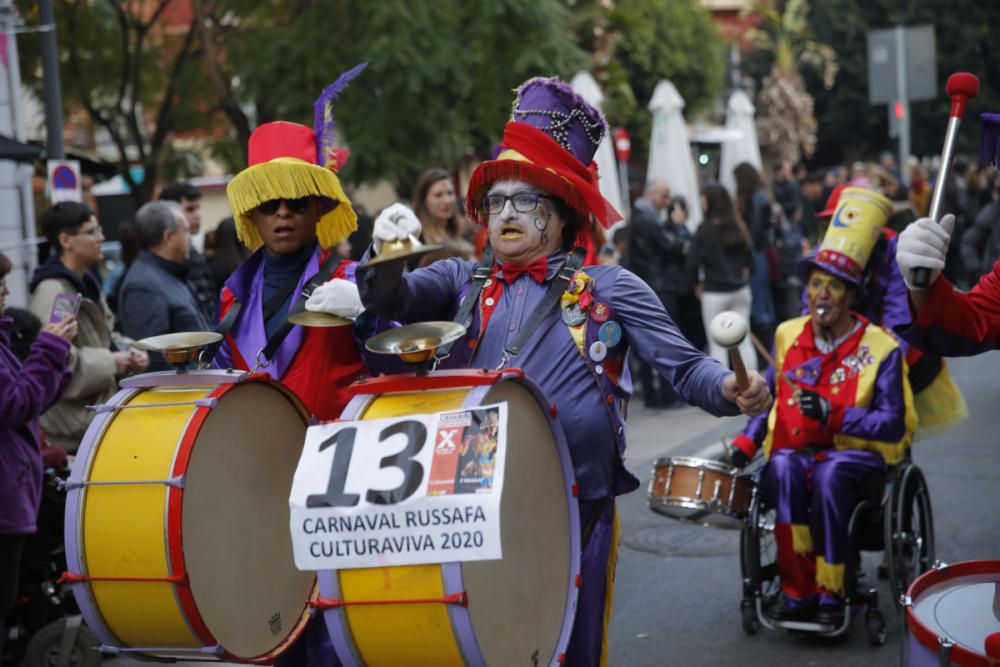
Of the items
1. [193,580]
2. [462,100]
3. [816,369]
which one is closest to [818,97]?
[462,100]

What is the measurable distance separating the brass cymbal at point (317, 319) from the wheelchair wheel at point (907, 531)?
296 centimetres

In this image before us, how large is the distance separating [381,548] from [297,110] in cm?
1134

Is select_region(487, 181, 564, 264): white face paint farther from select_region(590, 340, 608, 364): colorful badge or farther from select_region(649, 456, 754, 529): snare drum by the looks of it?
select_region(649, 456, 754, 529): snare drum

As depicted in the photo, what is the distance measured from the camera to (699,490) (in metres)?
5.76

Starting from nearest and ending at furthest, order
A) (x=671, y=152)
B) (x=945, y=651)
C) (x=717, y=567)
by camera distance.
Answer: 1. (x=945, y=651)
2. (x=717, y=567)
3. (x=671, y=152)

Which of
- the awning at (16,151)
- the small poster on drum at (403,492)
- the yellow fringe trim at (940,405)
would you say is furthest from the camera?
the awning at (16,151)

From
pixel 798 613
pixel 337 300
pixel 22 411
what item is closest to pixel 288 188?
pixel 337 300

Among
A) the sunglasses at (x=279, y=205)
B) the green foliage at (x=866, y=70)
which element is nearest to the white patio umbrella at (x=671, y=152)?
the sunglasses at (x=279, y=205)

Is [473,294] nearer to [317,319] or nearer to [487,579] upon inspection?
[317,319]

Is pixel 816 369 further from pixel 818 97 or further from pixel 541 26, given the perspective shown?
pixel 818 97

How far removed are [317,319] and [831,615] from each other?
3.04 meters

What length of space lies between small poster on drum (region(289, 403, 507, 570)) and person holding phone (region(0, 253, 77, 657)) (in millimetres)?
2052

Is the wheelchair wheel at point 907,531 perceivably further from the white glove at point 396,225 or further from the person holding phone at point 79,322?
the person holding phone at point 79,322

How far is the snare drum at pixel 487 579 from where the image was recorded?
3.09m
